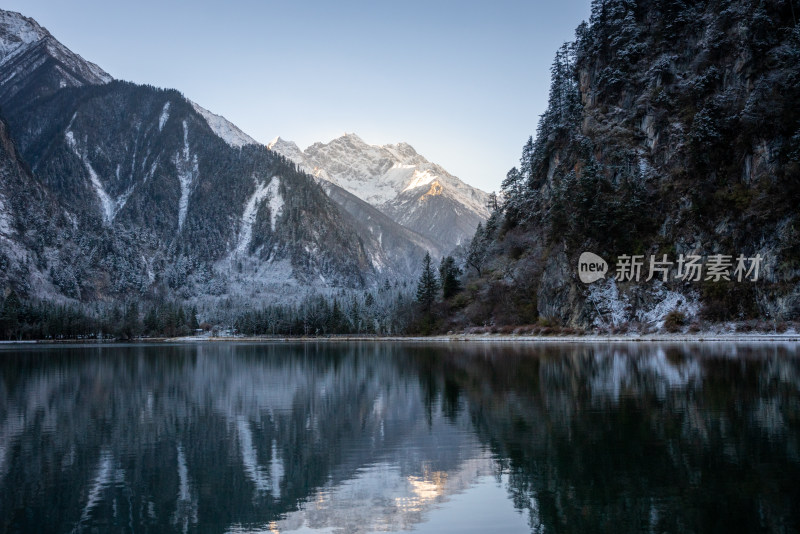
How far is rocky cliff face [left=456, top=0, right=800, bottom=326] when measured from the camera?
93062 mm

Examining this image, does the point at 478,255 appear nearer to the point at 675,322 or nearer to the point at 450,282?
the point at 450,282

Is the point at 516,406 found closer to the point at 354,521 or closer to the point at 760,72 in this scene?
the point at 354,521

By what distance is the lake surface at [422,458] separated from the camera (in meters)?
16.9

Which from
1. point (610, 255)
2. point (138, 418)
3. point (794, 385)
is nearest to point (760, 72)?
point (610, 255)

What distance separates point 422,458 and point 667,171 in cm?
10075

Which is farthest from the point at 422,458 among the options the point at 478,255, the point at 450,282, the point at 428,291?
the point at 478,255

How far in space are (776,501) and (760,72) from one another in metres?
107

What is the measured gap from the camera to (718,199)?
99.1 m

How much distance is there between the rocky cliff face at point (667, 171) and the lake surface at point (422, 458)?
5252 cm

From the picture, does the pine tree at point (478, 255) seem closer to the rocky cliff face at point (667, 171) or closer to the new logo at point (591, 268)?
the rocky cliff face at point (667, 171)

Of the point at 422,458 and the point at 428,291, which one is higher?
the point at 428,291

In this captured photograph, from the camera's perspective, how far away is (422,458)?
952 inches

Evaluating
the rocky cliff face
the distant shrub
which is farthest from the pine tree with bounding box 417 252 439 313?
the distant shrub

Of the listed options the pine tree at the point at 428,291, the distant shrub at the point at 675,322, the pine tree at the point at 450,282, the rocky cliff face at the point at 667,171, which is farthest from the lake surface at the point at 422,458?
the pine tree at the point at 428,291
